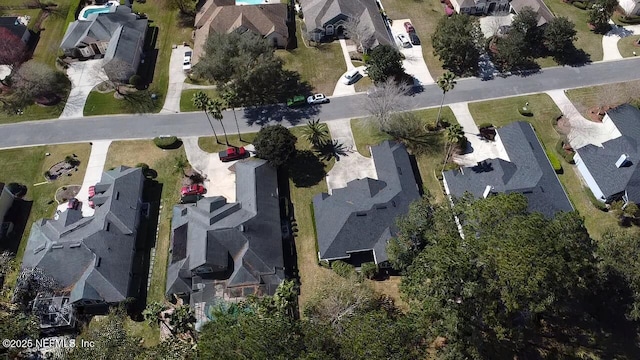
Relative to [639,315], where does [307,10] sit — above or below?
above

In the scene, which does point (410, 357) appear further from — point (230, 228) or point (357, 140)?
point (357, 140)

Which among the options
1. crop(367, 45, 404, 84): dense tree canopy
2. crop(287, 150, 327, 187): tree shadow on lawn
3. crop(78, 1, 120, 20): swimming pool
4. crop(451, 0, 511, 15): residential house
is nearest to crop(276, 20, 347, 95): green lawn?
crop(367, 45, 404, 84): dense tree canopy

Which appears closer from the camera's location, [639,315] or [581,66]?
[639,315]

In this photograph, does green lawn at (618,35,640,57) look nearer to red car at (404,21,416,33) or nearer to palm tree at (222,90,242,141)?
red car at (404,21,416,33)

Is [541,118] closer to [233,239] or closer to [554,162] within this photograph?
[554,162]

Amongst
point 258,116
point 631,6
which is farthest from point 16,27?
point 631,6

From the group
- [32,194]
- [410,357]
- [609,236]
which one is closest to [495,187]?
[609,236]

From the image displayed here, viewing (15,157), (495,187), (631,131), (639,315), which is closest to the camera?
(639,315)
